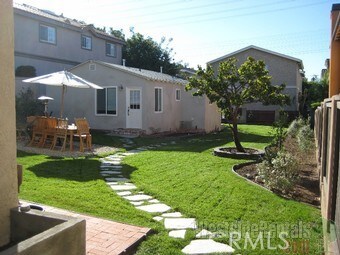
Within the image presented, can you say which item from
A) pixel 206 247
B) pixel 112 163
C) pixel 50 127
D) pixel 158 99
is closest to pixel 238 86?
pixel 112 163

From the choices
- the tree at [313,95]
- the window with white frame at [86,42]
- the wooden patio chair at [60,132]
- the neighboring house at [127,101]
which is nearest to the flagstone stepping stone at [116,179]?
the wooden patio chair at [60,132]

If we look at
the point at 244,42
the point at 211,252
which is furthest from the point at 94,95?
the point at 244,42

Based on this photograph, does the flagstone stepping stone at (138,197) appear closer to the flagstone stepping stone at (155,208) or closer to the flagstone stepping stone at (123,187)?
the flagstone stepping stone at (155,208)

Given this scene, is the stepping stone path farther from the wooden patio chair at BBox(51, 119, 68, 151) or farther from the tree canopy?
the tree canopy

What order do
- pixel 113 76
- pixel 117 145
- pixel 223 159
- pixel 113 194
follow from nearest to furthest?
pixel 113 194 < pixel 223 159 < pixel 117 145 < pixel 113 76

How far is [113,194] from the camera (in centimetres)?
689

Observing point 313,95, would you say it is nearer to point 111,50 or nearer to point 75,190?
point 111,50

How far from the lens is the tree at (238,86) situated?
1159 cm

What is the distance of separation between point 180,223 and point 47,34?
20.4 meters

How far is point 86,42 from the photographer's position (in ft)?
85.2

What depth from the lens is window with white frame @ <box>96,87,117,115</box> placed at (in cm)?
1875

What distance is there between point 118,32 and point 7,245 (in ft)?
127

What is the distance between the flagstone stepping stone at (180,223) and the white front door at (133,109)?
1286 centimetres

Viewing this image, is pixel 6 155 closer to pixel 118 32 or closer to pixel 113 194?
pixel 113 194
